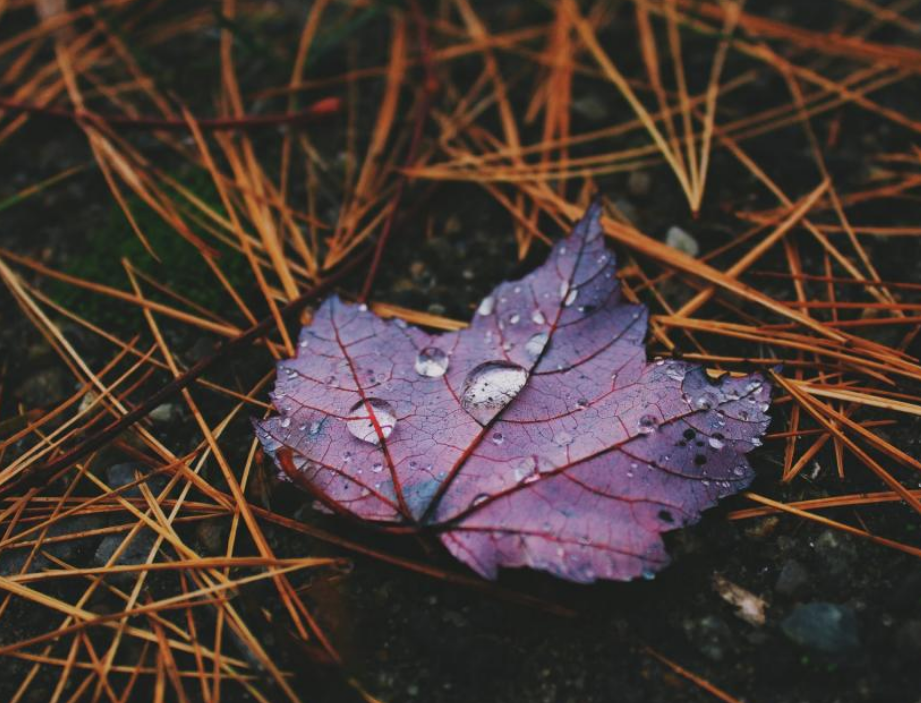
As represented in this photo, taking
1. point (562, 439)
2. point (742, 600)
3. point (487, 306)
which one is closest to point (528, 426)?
point (562, 439)

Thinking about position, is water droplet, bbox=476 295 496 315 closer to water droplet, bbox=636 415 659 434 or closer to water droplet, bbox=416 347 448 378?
water droplet, bbox=416 347 448 378

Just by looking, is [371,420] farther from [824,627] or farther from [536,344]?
[824,627]

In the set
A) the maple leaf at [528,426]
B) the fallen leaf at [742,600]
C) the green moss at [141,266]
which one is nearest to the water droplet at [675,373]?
the maple leaf at [528,426]

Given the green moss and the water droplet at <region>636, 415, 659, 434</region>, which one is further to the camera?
the green moss

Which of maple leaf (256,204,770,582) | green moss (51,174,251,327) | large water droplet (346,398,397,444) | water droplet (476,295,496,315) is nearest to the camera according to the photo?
maple leaf (256,204,770,582)

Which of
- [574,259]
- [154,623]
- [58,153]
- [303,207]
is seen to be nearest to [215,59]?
[58,153]

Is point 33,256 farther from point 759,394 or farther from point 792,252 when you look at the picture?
point 792,252

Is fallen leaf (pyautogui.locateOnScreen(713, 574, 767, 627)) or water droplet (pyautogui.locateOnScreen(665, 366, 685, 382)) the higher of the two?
water droplet (pyautogui.locateOnScreen(665, 366, 685, 382))

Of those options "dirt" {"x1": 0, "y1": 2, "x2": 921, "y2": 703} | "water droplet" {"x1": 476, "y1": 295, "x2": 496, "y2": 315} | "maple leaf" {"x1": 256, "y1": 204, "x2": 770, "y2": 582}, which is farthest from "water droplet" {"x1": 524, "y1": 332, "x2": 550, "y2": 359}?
"dirt" {"x1": 0, "y1": 2, "x2": 921, "y2": 703}
